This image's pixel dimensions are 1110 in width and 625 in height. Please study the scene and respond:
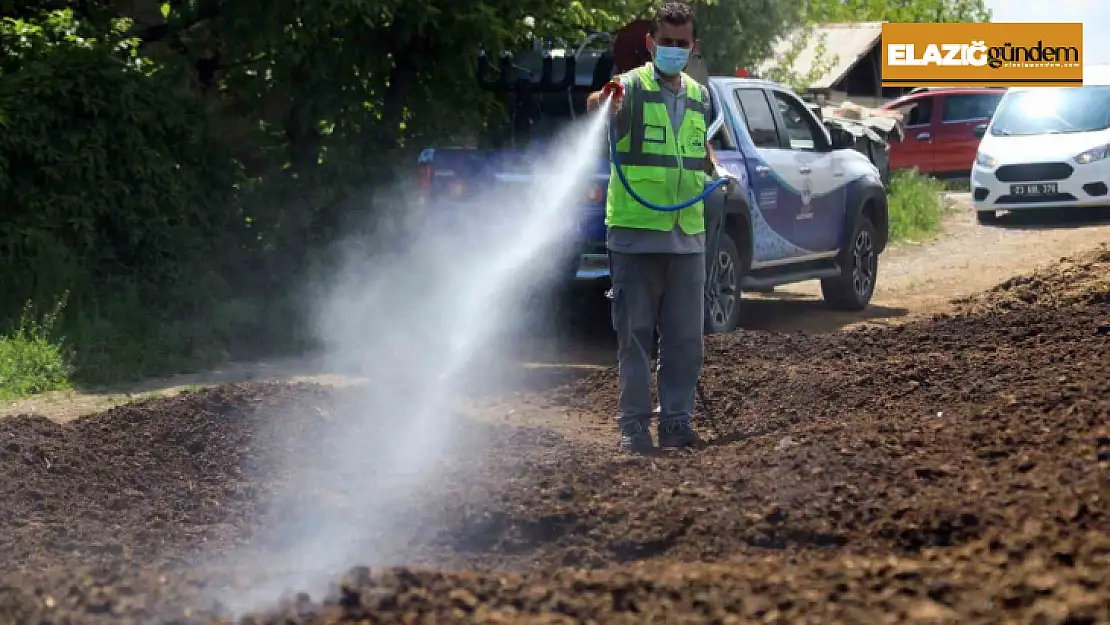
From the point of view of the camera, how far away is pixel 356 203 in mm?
12555

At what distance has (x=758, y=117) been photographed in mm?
11781

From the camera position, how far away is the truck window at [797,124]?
12.2 meters

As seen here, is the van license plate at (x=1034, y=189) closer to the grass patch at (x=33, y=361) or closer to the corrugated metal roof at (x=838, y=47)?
the grass patch at (x=33, y=361)

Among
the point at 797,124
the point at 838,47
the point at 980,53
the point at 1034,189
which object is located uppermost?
the point at 838,47

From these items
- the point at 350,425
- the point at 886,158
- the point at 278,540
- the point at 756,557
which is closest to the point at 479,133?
the point at 350,425

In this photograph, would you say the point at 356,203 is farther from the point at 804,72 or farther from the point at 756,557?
the point at 804,72

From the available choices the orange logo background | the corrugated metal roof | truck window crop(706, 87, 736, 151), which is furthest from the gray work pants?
the corrugated metal roof

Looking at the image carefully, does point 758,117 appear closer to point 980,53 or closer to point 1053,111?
point 1053,111

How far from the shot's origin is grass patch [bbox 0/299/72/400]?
9.61 m

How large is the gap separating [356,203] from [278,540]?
695cm

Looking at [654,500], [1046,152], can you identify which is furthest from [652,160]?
[1046,152]

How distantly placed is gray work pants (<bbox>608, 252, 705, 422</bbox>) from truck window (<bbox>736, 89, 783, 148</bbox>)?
417 cm

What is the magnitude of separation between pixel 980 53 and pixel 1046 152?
1485 cm

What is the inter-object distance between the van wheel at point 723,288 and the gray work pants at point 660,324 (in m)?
3.14
